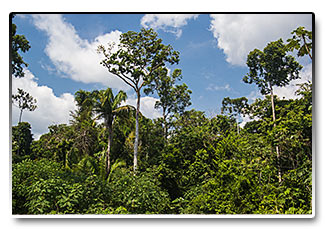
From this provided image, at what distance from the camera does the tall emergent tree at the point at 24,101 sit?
3430 mm

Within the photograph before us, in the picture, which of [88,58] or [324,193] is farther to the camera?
[88,58]

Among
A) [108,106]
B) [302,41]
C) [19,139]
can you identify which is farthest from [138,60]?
[302,41]

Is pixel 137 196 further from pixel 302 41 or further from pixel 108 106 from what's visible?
pixel 108 106

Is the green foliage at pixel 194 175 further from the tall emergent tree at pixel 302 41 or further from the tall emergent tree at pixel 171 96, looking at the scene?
the tall emergent tree at pixel 171 96

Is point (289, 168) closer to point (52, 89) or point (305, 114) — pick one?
point (305, 114)

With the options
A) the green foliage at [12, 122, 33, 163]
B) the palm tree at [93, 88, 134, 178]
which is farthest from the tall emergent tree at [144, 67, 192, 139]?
the green foliage at [12, 122, 33, 163]

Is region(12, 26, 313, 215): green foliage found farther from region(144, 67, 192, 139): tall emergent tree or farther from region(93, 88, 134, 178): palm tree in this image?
region(144, 67, 192, 139): tall emergent tree

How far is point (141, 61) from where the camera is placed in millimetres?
6383

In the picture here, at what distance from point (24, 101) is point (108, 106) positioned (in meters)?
4.30

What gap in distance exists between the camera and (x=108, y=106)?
320 inches

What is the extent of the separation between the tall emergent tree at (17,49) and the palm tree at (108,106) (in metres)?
4.41

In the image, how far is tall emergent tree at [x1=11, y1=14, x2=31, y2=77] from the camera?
3.29 metres
